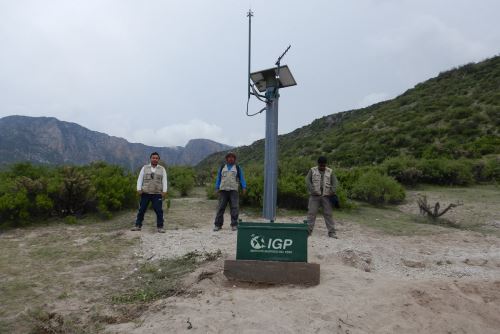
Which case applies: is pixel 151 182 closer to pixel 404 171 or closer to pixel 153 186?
pixel 153 186

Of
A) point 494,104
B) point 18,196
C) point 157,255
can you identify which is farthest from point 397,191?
point 494,104

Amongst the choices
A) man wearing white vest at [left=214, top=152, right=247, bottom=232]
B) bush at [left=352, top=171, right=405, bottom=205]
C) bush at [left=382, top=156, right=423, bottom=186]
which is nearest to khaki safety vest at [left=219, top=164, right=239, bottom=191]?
man wearing white vest at [left=214, top=152, right=247, bottom=232]

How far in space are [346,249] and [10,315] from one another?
14.3 ft

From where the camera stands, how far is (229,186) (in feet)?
23.7

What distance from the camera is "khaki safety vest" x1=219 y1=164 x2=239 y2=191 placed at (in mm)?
7211

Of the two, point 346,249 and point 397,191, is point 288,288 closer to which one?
point 346,249

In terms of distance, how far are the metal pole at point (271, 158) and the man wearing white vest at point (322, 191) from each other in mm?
973

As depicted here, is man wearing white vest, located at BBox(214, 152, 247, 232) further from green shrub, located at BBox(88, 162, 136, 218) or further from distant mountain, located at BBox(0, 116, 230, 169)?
distant mountain, located at BBox(0, 116, 230, 169)

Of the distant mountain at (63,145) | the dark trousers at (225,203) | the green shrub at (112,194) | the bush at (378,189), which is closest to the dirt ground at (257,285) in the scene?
the dark trousers at (225,203)

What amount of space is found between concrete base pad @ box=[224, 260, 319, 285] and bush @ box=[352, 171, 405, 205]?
24.2ft

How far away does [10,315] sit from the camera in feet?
12.0

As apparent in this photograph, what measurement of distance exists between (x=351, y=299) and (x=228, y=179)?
3867 millimetres

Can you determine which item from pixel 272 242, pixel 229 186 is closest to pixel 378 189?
pixel 229 186

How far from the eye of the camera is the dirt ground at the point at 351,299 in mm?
3322
